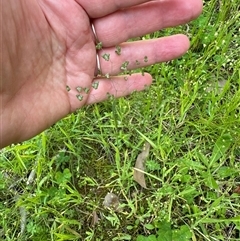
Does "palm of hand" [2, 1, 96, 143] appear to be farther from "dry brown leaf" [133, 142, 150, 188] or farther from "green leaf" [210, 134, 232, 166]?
"green leaf" [210, 134, 232, 166]

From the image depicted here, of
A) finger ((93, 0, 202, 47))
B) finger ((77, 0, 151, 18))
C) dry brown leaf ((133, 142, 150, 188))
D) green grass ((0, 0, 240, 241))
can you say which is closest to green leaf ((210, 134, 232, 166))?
green grass ((0, 0, 240, 241))

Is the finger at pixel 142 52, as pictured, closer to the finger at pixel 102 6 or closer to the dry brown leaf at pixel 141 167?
the finger at pixel 102 6

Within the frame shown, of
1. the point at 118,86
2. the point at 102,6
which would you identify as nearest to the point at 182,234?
the point at 118,86

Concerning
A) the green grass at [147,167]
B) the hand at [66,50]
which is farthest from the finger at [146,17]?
the green grass at [147,167]

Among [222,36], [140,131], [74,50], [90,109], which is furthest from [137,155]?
[222,36]

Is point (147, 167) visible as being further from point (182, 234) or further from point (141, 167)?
point (182, 234)
